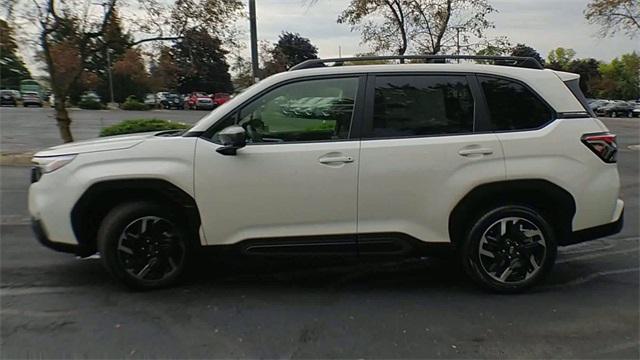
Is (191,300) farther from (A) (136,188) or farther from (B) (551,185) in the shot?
(B) (551,185)

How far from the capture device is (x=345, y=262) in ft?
16.3

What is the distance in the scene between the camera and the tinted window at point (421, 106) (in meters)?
4.04

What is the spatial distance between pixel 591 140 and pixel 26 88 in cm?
6266

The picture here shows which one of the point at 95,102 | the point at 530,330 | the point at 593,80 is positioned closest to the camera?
the point at 530,330

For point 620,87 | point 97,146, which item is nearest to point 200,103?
point 97,146

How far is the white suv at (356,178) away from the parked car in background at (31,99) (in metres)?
55.3

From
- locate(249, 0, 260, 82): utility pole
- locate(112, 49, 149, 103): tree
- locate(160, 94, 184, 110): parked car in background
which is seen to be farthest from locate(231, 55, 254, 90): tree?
locate(112, 49, 149, 103): tree

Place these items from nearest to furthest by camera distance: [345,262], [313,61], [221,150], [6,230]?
1. [221,150]
2. [313,61]
3. [345,262]
4. [6,230]

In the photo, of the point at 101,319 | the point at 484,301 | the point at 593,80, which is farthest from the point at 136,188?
the point at 593,80

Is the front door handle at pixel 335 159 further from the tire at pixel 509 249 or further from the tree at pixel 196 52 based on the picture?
the tree at pixel 196 52

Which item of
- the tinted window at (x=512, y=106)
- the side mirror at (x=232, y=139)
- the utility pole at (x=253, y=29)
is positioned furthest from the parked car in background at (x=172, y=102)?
the tinted window at (x=512, y=106)

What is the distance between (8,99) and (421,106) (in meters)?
60.0

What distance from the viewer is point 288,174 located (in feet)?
12.8

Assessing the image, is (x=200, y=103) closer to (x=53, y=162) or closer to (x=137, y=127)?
(x=137, y=127)
